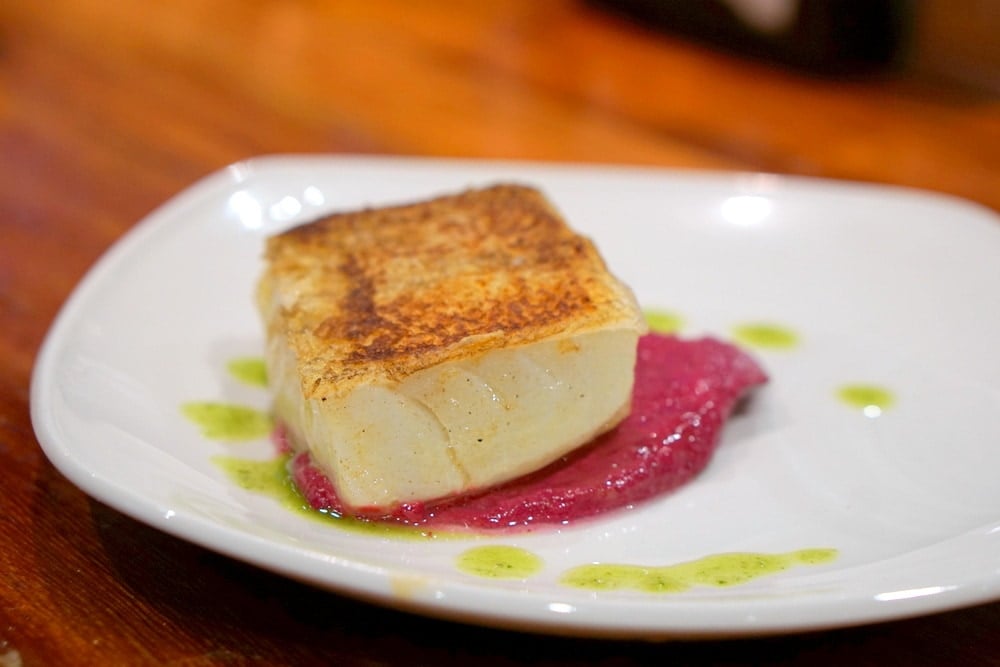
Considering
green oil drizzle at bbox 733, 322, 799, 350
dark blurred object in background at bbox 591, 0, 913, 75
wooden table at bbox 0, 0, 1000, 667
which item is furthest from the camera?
dark blurred object in background at bbox 591, 0, 913, 75

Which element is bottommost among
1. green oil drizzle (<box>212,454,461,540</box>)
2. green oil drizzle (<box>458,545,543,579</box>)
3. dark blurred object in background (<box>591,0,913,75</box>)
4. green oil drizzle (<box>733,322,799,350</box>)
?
green oil drizzle (<box>212,454,461,540</box>)

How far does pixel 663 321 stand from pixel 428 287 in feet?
2.54

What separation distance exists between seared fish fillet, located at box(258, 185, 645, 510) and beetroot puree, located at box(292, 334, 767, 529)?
0.03m

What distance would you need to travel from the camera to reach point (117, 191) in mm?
3471

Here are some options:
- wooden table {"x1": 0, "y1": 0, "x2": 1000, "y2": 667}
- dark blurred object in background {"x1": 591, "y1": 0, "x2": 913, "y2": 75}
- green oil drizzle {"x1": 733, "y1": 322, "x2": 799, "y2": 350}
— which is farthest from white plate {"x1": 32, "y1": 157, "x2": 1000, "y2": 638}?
dark blurred object in background {"x1": 591, "y1": 0, "x2": 913, "y2": 75}

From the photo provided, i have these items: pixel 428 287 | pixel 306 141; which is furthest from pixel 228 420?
pixel 306 141

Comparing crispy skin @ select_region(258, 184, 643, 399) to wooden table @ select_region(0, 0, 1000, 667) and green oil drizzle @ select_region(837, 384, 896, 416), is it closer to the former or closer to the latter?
wooden table @ select_region(0, 0, 1000, 667)

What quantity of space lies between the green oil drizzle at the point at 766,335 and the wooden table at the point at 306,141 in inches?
36.5

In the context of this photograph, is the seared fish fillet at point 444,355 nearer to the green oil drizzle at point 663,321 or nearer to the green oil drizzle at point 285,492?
the green oil drizzle at point 285,492

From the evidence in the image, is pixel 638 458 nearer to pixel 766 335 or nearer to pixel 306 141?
pixel 766 335

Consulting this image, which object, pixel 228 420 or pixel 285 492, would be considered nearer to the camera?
pixel 285 492

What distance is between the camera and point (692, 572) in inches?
71.5

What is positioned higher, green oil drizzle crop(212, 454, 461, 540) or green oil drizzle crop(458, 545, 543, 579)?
green oil drizzle crop(458, 545, 543, 579)

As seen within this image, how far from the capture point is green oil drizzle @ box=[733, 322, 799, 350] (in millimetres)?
2625
